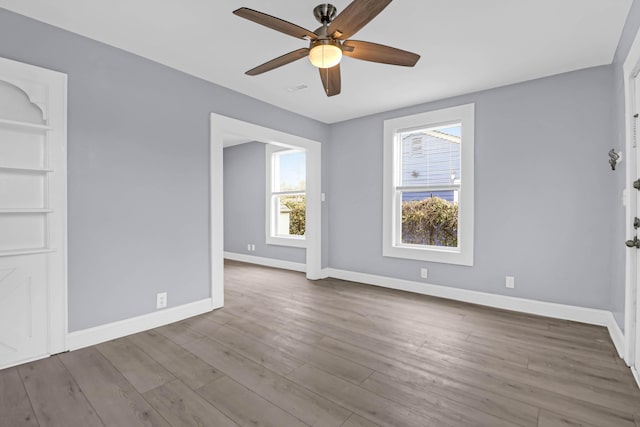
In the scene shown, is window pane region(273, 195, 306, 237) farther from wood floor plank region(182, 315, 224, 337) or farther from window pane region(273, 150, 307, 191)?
wood floor plank region(182, 315, 224, 337)

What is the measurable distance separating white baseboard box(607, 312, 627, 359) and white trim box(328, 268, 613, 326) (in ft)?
0.34

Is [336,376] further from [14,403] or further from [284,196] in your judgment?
[284,196]

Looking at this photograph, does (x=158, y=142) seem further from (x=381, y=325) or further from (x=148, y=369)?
(x=381, y=325)

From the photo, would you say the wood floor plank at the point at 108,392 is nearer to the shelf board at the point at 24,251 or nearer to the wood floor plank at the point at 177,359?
the wood floor plank at the point at 177,359

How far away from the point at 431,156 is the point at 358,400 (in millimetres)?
3247

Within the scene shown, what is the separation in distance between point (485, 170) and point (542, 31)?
5.01 ft

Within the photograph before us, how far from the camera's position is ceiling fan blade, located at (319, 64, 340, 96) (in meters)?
2.33

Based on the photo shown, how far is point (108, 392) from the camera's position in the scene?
1906 mm

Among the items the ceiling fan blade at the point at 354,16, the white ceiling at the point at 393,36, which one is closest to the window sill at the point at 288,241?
the white ceiling at the point at 393,36

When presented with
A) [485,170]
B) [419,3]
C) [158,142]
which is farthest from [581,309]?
[158,142]

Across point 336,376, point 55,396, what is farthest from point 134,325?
point 336,376

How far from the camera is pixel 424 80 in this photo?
334 centimetres

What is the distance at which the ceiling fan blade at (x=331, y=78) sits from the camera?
7.64 ft

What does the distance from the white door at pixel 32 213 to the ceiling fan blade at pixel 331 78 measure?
2.02 metres
